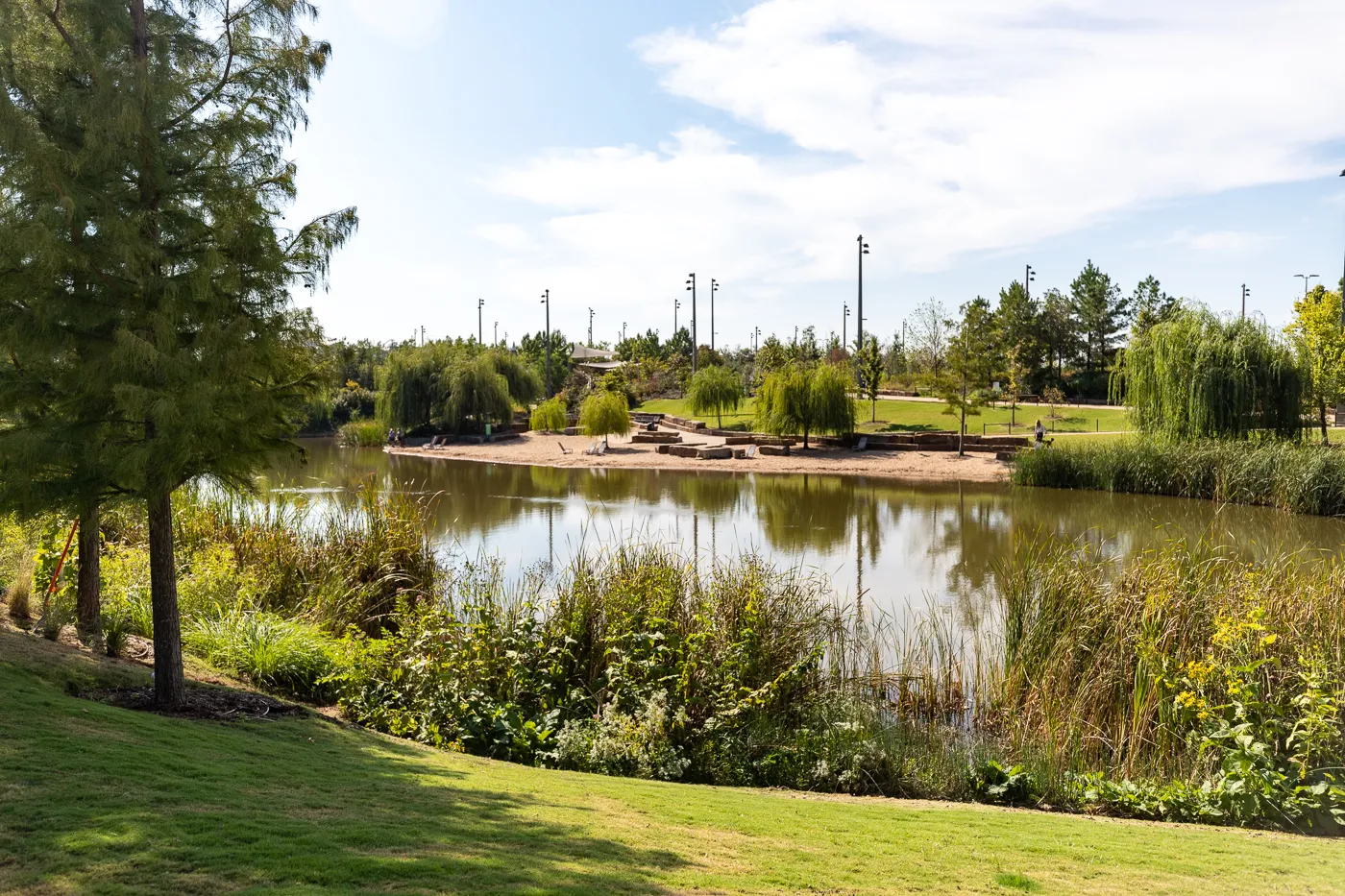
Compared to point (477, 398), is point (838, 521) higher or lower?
lower

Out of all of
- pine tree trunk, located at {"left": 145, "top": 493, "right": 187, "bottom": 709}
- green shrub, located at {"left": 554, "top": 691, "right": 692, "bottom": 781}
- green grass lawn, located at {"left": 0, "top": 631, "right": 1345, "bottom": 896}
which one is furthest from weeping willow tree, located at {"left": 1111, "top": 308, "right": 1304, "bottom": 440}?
pine tree trunk, located at {"left": 145, "top": 493, "right": 187, "bottom": 709}

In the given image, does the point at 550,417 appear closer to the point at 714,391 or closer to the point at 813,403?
the point at 714,391

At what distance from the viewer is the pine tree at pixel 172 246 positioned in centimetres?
605

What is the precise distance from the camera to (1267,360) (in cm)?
2802

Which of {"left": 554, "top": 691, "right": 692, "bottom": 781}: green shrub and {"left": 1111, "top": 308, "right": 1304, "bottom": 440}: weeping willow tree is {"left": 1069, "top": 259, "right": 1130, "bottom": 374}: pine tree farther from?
{"left": 554, "top": 691, "right": 692, "bottom": 781}: green shrub

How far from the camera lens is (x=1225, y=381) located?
28.0 m

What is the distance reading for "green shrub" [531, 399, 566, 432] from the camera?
53.0m

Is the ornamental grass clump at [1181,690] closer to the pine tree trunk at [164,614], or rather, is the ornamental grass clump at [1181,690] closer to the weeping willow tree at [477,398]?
the pine tree trunk at [164,614]

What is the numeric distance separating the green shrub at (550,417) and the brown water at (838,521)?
14921 millimetres

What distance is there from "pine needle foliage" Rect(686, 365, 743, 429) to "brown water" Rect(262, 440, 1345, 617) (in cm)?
1409

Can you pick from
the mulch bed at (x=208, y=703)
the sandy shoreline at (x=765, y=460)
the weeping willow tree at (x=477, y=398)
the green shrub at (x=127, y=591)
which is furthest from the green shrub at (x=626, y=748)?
the weeping willow tree at (x=477, y=398)

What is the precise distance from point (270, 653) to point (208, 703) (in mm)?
1765

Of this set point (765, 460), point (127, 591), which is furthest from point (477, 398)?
point (127, 591)

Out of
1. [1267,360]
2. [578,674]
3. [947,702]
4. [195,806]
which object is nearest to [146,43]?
[195,806]
